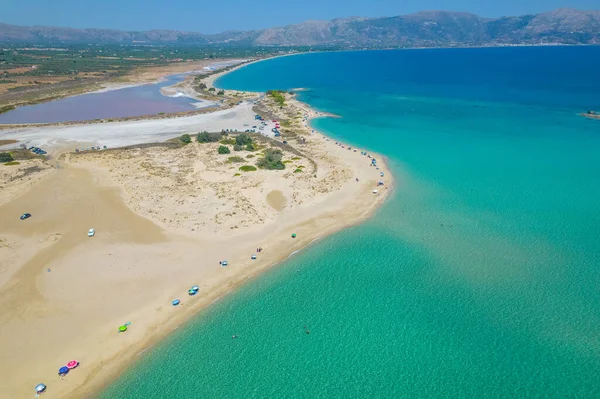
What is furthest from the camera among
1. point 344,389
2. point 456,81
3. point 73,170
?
point 456,81

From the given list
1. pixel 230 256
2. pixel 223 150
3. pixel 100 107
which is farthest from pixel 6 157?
pixel 100 107

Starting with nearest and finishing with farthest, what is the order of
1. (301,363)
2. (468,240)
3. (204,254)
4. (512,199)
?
1. (301,363)
2. (204,254)
3. (468,240)
4. (512,199)

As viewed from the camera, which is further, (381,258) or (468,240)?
(468,240)

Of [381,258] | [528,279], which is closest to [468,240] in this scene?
[528,279]

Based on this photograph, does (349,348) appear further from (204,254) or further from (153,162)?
(153,162)

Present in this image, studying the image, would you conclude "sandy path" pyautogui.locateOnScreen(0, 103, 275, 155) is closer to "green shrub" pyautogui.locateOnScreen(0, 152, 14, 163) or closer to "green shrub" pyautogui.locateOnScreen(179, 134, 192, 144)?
"green shrub" pyautogui.locateOnScreen(179, 134, 192, 144)

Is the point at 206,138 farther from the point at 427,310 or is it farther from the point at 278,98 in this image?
the point at 427,310
